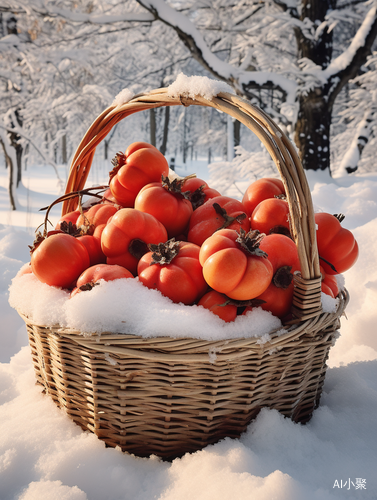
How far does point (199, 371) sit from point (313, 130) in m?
4.24

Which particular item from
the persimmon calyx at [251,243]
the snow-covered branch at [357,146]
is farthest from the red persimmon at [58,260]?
the snow-covered branch at [357,146]

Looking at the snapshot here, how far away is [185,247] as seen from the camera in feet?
3.40

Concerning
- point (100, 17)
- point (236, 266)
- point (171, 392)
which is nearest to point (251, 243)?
point (236, 266)

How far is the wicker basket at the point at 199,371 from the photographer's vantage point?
0.84 meters

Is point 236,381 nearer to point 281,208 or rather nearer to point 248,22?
point 281,208

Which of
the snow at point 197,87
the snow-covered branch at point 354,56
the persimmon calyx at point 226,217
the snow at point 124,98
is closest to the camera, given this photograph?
the snow at point 197,87

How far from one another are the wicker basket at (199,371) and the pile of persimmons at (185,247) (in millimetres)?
100

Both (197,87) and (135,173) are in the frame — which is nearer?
(197,87)

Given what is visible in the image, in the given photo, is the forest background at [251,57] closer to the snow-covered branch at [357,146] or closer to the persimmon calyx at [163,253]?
the snow-covered branch at [357,146]

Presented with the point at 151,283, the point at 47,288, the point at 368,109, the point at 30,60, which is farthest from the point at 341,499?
the point at 30,60

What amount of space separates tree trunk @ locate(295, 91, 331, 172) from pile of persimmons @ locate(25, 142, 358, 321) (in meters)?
3.44

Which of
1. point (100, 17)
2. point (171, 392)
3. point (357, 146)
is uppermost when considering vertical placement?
point (100, 17)

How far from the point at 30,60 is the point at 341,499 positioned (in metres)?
6.71

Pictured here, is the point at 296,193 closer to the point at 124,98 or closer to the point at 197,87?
the point at 197,87
